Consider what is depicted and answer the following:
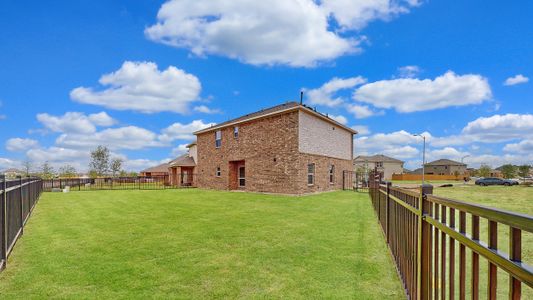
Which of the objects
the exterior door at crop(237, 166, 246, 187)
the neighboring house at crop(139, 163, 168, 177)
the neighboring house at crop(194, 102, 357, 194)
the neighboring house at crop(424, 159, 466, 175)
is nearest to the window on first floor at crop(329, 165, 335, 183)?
the neighboring house at crop(194, 102, 357, 194)

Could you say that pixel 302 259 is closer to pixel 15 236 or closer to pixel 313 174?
pixel 15 236

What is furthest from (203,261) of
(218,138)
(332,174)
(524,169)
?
(524,169)

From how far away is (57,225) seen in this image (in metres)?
9.16

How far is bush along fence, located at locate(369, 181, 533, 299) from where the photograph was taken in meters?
1.38

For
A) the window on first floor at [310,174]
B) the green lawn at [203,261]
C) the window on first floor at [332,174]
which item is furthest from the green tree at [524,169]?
the green lawn at [203,261]

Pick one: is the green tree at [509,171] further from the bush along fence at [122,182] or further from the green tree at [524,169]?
the bush along fence at [122,182]

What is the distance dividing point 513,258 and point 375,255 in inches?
189

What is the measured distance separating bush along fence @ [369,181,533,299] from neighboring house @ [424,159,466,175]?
93.3 m

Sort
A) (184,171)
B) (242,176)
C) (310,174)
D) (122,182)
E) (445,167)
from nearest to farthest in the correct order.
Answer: (310,174), (242,176), (122,182), (184,171), (445,167)

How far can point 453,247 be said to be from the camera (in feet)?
6.93

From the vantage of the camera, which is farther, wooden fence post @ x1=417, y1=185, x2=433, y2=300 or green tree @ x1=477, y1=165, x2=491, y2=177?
green tree @ x1=477, y1=165, x2=491, y2=177

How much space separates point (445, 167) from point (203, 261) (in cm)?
9661

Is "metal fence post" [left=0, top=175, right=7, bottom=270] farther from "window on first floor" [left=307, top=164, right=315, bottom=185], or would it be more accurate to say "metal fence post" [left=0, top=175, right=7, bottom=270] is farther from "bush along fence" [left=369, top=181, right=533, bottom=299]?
"window on first floor" [left=307, top=164, right=315, bottom=185]

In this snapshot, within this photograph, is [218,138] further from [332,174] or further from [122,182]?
[122,182]
